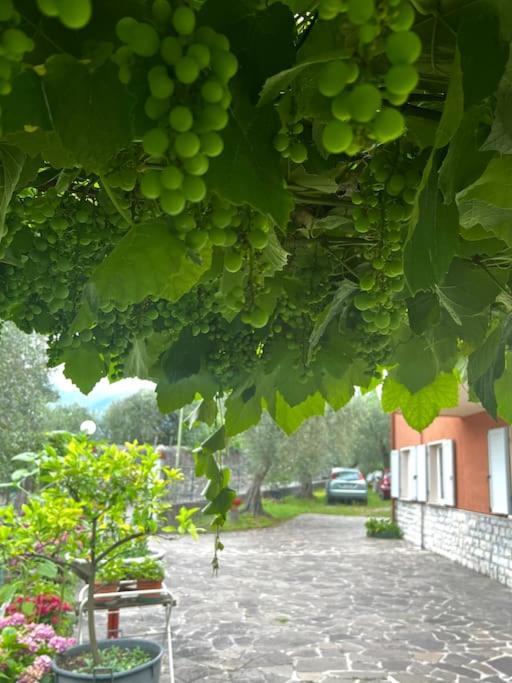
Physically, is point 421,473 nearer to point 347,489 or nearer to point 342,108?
point 347,489

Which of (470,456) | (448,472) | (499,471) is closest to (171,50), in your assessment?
(499,471)

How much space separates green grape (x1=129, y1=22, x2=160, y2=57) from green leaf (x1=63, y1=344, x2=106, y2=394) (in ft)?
4.46

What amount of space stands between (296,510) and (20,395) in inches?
702

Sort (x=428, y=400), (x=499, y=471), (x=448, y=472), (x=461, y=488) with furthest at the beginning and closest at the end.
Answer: (x=448, y=472)
(x=461, y=488)
(x=499, y=471)
(x=428, y=400)

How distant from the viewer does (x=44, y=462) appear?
4703 millimetres

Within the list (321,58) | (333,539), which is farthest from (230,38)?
(333,539)

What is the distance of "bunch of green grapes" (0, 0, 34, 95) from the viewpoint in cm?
46

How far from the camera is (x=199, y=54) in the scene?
475mm

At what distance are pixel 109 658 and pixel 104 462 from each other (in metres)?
1.34

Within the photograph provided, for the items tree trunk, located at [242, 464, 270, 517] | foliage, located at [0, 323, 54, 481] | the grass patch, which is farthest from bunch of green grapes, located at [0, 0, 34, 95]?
tree trunk, located at [242, 464, 270, 517]

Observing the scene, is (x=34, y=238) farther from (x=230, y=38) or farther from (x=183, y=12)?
(x=183, y=12)

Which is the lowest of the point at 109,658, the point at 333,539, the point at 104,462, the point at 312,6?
the point at 333,539

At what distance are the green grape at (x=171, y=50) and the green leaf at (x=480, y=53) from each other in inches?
13.8

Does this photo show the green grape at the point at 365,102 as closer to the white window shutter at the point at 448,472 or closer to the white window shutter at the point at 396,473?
the white window shutter at the point at 448,472
